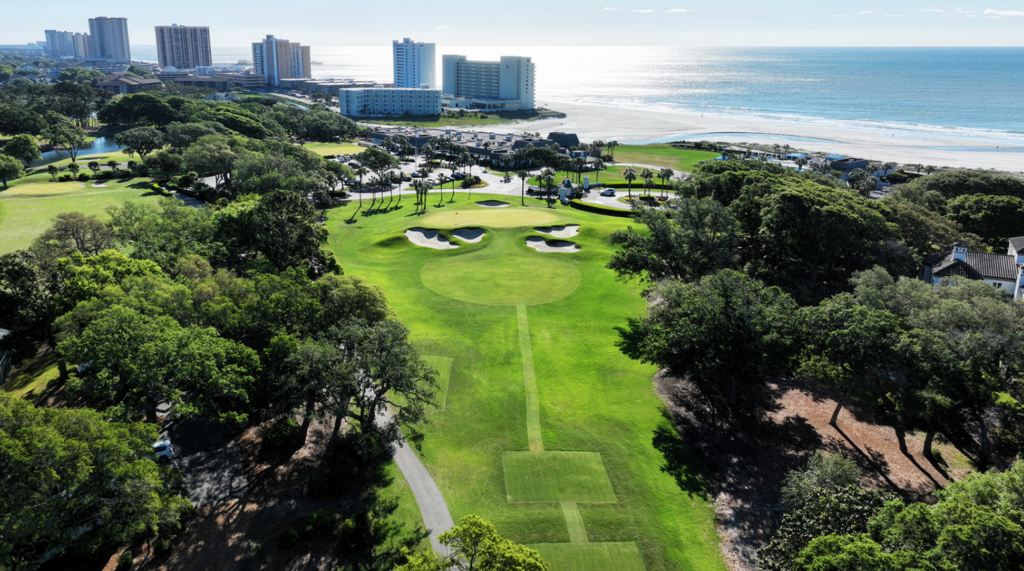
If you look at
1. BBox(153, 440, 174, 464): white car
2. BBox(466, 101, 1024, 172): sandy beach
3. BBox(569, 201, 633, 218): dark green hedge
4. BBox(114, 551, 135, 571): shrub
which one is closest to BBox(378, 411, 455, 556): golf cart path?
BBox(153, 440, 174, 464): white car

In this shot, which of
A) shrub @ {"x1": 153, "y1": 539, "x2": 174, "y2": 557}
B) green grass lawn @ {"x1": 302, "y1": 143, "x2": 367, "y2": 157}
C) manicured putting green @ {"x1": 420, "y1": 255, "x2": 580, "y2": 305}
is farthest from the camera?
green grass lawn @ {"x1": 302, "y1": 143, "x2": 367, "y2": 157}

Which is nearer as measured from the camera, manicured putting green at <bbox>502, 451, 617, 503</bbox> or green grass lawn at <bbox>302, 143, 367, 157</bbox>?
manicured putting green at <bbox>502, 451, 617, 503</bbox>

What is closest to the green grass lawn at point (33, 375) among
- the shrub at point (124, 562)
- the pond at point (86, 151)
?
the shrub at point (124, 562)

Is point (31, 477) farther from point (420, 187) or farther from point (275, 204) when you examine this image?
point (420, 187)

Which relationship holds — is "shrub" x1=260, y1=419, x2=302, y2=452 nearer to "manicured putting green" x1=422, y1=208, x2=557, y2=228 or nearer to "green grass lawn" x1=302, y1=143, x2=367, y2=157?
"manicured putting green" x1=422, y1=208, x2=557, y2=228

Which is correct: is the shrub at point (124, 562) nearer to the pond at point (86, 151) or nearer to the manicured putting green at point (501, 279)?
the manicured putting green at point (501, 279)

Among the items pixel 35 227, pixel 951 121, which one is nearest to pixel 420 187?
pixel 35 227
